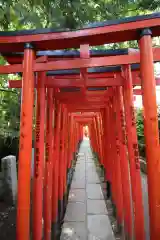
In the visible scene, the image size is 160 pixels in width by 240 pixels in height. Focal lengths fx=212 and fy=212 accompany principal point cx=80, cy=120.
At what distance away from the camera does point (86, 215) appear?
506 centimetres

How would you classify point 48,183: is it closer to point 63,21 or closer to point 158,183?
point 158,183

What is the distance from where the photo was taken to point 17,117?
508 cm

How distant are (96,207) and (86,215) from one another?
572 mm

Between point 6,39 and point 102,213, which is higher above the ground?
point 6,39

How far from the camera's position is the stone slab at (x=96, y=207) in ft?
17.3

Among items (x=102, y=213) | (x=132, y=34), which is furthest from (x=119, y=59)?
(x=102, y=213)

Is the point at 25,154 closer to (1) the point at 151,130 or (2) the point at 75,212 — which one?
(1) the point at 151,130

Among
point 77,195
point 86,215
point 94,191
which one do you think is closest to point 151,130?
point 86,215

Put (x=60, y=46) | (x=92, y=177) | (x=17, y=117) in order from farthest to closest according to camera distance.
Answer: (x=92, y=177)
(x=17, y=117)
(x=60, y=46)

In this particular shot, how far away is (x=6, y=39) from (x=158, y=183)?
2.17 m

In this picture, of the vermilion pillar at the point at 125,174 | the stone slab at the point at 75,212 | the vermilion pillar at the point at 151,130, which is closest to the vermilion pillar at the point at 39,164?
the vermilion pillar at the point at 125,174

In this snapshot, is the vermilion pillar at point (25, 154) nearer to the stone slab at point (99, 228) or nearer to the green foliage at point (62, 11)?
the green foliage at point (62, 11)

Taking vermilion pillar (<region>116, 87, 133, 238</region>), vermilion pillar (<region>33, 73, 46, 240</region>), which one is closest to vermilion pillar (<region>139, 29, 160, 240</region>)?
vermilion pillar (<region>116, 87, 133, 238</region>)

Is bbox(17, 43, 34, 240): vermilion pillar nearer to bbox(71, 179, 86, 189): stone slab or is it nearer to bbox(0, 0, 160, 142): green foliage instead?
bbox(0, 0, 160, 142): green foliage
